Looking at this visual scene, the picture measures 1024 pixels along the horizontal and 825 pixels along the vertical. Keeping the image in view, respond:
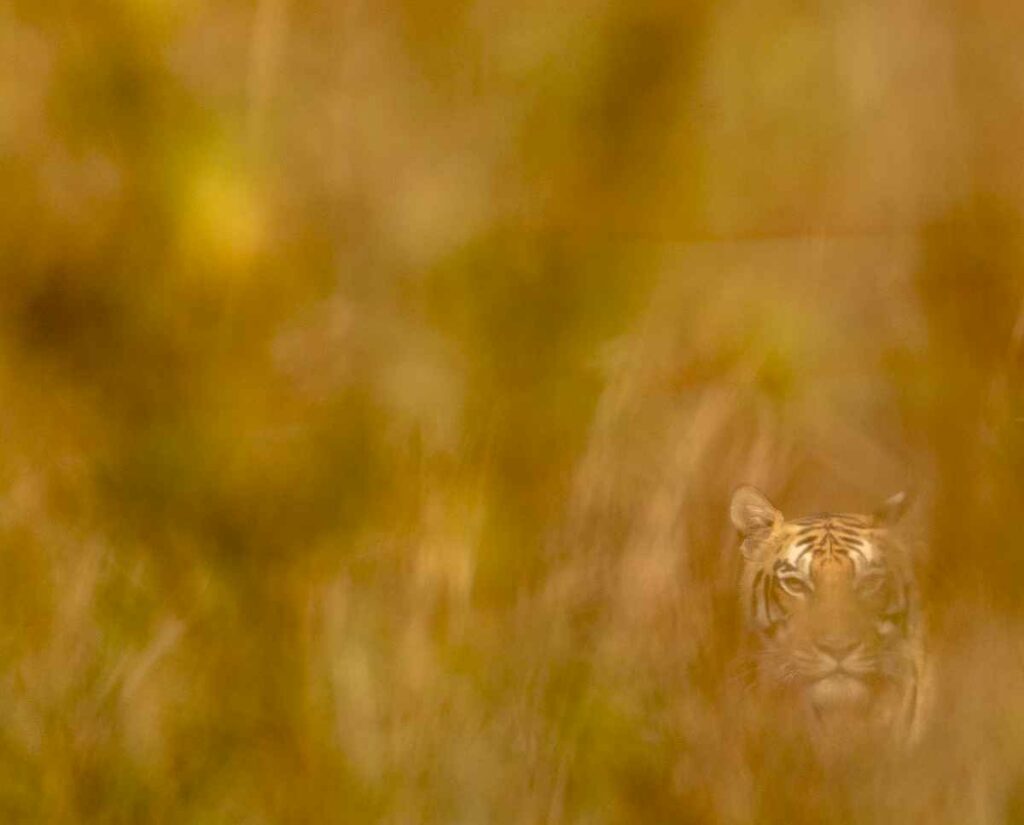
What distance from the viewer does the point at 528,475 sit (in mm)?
1191

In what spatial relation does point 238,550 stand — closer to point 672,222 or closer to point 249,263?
point 249,263

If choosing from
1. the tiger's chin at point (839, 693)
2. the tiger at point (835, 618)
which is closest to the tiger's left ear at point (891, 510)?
the tiger at point (835, 618)

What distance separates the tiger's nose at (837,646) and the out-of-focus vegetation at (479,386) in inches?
3.1

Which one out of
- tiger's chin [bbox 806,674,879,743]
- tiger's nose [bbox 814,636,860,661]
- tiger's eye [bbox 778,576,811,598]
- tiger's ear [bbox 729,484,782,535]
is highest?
tiger's ear [bbox 729,484,782,535]

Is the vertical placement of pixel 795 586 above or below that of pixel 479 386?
below

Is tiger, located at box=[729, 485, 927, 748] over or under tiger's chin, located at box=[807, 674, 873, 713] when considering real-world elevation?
over

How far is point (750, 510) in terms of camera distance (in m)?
1.21

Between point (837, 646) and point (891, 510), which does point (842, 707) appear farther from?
point (891, 510)

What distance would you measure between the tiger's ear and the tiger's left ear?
0.08 m

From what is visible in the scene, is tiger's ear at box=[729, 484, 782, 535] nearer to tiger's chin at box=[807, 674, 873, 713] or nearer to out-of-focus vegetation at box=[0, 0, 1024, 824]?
out-of-focus vegetation at box=[0, 0, 1024, 824]

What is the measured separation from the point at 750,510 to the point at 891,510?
12 cm

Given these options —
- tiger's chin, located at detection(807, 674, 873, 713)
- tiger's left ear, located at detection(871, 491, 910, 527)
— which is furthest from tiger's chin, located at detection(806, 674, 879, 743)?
tiger's left ear, located at detection(871, 491, 910, 527)

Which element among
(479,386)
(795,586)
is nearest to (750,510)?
(795,586)

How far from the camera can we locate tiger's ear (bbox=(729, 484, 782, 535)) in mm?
1204
